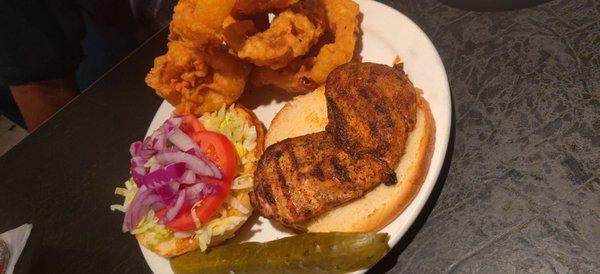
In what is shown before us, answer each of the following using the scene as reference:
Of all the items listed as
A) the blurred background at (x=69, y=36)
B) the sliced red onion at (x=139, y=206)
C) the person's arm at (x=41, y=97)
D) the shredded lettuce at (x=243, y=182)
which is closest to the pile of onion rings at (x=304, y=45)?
the shredded lettuce at (x=243, y=182)

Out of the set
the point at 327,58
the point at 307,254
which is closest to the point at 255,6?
the point at 327,58

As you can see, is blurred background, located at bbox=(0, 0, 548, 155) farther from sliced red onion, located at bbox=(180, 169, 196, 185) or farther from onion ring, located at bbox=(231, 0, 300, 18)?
sliced red onion, located at bbox=(180, 169, 196, 185)

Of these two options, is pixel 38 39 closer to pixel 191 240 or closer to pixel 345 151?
pixel 191 240

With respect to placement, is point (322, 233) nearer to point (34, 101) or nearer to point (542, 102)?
point (542, 102)

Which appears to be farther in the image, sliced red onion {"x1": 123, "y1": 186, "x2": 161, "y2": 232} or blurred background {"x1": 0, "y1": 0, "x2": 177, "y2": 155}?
blurred background {"x1": 0, "y1": 0, "x2": 177, "y2": 155}

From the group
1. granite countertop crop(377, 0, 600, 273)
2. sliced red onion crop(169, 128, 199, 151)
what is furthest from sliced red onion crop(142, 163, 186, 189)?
granite countertop crop(377, 0, 600, 273)

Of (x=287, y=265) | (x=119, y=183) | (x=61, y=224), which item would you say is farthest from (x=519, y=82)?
(x=61, y=224)

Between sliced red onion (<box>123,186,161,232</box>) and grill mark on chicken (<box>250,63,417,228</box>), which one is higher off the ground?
grill mark on chicken (<box>250,63,417,228</box>)

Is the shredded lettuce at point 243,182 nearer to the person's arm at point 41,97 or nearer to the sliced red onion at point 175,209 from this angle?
the sliced red onion at point 175,209
